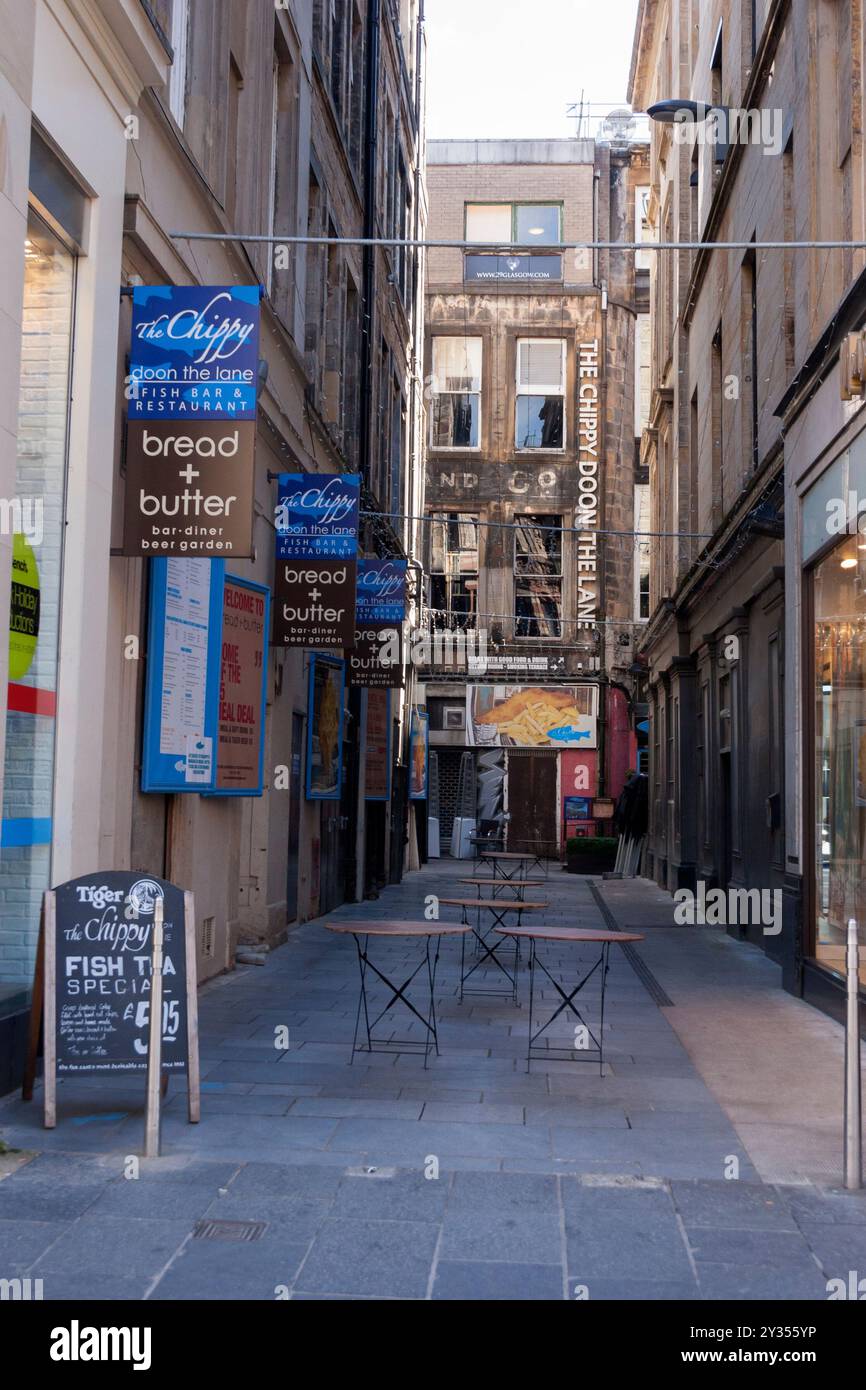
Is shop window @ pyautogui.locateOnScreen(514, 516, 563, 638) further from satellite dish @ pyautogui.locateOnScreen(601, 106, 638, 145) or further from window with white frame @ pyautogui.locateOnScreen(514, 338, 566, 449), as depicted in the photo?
satellite dish @ pyautogui.locateOnScreen(601, 106, 638, 145)

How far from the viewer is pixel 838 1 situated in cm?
1164

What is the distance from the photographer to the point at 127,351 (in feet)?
28.3

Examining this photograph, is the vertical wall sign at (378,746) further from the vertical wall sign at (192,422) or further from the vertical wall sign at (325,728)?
the vertical wall sign at (192,422)

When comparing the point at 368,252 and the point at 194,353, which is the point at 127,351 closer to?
the point at 194,353

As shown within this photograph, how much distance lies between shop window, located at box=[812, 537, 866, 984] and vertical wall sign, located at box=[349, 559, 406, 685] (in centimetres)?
793

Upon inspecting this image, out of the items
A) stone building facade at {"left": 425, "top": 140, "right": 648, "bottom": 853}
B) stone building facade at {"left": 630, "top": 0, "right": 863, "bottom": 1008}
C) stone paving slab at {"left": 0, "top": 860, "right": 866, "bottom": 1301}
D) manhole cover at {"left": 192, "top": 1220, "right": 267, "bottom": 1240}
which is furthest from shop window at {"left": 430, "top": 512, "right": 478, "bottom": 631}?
manhole cover at {"left": 192, "top": 1220, "right": 267, "bottom": 1240}

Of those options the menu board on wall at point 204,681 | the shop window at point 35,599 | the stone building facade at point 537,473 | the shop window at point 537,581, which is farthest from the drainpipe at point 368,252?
the shop window at point 537,581

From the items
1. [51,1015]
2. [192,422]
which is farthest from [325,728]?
[51,1015]

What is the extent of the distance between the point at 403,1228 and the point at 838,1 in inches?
429

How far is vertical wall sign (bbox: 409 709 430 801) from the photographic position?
27453 millimetres

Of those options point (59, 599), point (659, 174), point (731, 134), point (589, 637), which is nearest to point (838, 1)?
point (731, 134)

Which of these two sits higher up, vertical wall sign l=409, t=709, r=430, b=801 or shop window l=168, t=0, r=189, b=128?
shop window l=168, t=0, r=189, b=128

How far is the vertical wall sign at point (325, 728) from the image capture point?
53.2 ft

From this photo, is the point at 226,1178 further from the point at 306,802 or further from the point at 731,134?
the point at 731,134
